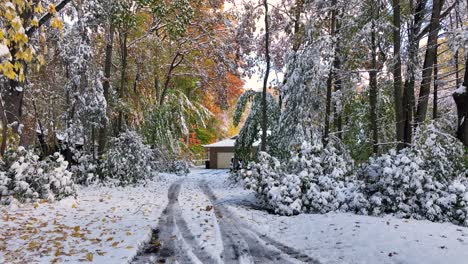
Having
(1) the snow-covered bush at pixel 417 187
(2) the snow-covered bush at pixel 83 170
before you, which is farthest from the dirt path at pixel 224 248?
(2) the snow-covered bush at pixel 83 170

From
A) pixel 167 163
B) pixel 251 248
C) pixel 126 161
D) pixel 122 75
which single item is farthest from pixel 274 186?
pixel 167 163

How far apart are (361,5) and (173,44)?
15.3 m

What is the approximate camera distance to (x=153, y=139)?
22.9 m

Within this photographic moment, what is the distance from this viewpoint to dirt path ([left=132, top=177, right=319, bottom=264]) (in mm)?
5762

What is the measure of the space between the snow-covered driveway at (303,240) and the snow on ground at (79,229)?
0.46 metres

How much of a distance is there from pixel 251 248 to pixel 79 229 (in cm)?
361

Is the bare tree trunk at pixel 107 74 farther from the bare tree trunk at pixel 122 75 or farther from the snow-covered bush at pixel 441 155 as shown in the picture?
the snow-covered bush at pixel 441 155

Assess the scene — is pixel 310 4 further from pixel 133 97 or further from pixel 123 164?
pixel 133 97

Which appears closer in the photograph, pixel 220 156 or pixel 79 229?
pixel 79 229

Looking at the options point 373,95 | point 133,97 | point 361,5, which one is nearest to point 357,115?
point 373,95

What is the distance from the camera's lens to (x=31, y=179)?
35.5ft

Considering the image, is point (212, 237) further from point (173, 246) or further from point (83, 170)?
point (83, 170)

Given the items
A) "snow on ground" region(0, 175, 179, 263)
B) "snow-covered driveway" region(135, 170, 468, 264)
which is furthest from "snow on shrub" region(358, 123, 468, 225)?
"snow on ground" region(0, 175, 179, 263)

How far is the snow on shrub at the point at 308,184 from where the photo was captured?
9.21 metres
